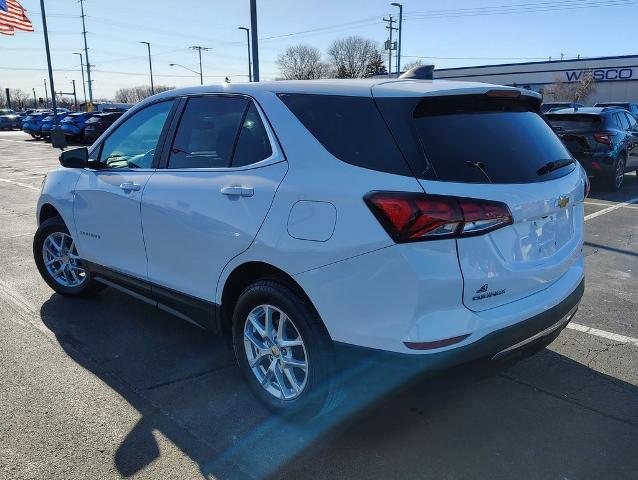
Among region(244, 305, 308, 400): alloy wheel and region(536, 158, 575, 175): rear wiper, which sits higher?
region(536, 158, 575, 175): rear wiper

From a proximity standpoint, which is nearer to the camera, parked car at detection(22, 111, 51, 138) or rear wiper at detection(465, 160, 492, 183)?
rear wiper at detection(465, 160, 492, 183)

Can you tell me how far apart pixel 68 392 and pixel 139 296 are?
0.86 meters

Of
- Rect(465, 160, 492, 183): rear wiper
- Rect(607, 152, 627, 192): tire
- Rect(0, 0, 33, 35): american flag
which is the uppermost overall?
Rect(0, 0, 33, 35): american flag

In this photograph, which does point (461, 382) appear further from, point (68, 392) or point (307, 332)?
point (68, 392)

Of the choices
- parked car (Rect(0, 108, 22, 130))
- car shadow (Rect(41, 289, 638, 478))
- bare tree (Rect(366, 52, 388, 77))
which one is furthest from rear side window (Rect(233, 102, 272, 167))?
bare tree (Rect(366, 52, 388, 77))

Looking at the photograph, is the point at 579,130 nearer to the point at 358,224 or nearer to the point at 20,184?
the point at 358,224

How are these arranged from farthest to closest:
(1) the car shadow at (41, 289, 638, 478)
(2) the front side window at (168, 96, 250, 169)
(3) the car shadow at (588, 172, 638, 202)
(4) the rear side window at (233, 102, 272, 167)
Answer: (3) the car shadow at (588, 172, 638, 202), (2) the front side window at (168, 96, 250, 169), (4) the rear side window at (233, 102, 272, 167), (1) the car shadow at (41, 289, 638, 478)

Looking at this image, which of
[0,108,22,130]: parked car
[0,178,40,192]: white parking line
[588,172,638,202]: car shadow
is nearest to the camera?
[588,172,638,202]: car shadow

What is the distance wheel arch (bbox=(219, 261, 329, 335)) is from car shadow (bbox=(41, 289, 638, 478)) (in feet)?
Result: 1.46

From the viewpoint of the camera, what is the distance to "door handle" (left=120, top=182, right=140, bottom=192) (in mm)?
3762

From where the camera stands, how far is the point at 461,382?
2.53 m

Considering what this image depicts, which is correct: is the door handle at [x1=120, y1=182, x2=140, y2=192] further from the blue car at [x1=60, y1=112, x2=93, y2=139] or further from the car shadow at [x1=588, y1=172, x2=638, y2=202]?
the blue car at [x1=60, y1=112, x2=93, y2=139]

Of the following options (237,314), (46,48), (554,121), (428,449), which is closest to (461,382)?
(428,449)

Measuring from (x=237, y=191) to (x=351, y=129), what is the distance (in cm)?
74
